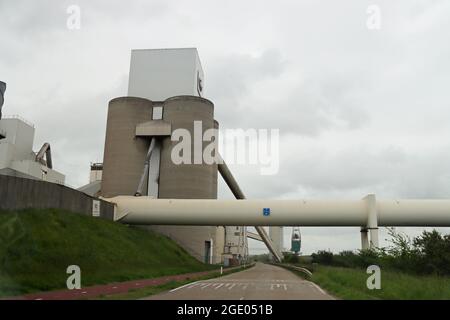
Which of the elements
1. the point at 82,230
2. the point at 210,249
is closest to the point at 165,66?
the point at 210,249

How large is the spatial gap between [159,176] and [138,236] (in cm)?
2041

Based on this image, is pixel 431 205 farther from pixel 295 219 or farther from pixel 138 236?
pixel 138 236

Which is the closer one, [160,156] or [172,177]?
[172,177]

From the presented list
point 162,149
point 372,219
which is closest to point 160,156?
point 162,149

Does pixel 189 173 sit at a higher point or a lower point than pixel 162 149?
lower

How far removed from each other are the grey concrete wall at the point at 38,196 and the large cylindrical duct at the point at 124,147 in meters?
25.7

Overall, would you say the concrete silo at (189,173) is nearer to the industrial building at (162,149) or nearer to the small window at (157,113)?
the industrial building at (162,149)

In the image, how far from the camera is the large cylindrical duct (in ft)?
236

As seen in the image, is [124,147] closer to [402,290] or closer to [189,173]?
[189,173]

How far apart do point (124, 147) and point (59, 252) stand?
46372 millimetres

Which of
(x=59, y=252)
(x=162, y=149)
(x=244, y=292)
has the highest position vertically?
(x=162, y=149)

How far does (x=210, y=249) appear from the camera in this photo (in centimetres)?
7531

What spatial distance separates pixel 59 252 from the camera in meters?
28.0

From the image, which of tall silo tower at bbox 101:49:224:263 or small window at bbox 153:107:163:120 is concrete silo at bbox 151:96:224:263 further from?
small window at bbox 153:107:163:120
